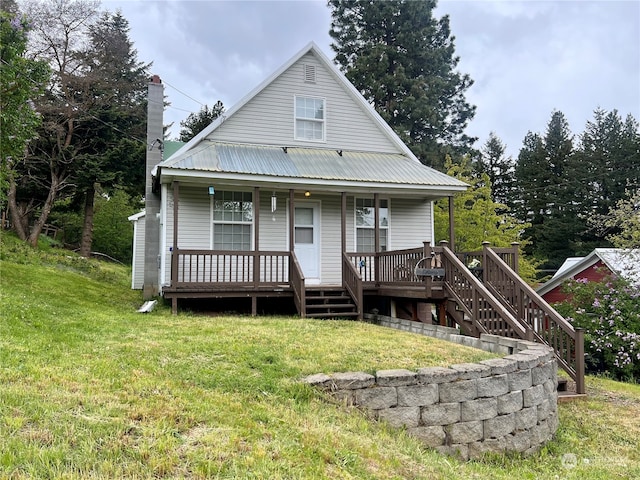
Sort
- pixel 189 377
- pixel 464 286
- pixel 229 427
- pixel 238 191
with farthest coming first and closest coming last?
1. pixel 238 191
2. pixel 464 286
3. pixel 189 377
4. pixel 229 427

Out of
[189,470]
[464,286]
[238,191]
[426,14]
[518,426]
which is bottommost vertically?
[518,426]

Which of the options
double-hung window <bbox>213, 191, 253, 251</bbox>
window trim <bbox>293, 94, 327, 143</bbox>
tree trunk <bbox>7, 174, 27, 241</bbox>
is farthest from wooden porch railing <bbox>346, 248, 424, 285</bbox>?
tree trunk <bbox>7, 174, 27, 241</bbox>

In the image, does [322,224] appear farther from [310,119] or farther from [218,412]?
[218,412]

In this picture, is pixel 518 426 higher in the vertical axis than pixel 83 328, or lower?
lower

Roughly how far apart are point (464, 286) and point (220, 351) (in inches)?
176

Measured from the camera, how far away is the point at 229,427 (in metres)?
3.20

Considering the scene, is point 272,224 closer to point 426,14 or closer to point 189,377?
point 189,377

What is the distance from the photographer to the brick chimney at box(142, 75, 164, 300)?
1217cm

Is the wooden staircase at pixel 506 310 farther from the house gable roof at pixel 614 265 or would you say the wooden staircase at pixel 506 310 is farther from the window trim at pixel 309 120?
the house gable roof at pixel 614 265

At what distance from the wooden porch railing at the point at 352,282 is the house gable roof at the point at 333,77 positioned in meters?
4.69

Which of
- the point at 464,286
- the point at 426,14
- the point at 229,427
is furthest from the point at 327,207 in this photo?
the point at 426,14

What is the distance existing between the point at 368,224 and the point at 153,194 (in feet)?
20.0

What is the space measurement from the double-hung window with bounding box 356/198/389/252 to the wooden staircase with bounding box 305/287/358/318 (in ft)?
7.32

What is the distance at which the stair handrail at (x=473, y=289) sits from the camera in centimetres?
659
